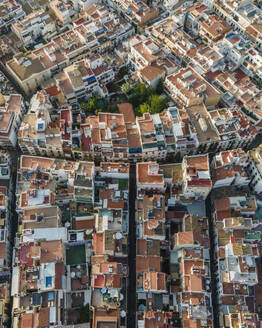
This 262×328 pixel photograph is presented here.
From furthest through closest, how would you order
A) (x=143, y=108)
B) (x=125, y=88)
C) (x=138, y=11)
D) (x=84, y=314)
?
(x=138, y=11)
(x=125, y=88)
(x=143, y=108)
(x=84, y=314)

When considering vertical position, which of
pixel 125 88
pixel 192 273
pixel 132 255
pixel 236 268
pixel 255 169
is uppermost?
pixel 125 88

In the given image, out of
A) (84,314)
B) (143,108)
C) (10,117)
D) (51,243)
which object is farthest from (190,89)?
(84,314)

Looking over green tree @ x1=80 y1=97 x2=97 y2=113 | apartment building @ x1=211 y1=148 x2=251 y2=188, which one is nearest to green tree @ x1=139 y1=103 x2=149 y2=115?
green tree @ x1=80 y1=97 x2=97 y2=113

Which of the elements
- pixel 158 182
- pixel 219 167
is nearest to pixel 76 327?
pixel 158 182

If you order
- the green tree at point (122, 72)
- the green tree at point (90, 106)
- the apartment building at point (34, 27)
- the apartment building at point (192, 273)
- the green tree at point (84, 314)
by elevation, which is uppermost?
the apartment building at point (34, 27)

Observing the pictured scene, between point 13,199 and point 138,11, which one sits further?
point 138,11

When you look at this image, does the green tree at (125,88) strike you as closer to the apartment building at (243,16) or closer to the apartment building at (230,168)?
the apartment building at (230,168)

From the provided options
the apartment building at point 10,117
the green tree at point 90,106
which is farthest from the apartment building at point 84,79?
the apartment building at point 10,117

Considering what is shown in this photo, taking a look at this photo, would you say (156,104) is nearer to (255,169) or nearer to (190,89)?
(190,89)

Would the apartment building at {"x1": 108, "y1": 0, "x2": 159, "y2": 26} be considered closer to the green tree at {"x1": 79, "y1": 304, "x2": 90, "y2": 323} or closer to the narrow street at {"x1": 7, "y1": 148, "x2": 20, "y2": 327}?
the narrow street at {"x1": 7, "y1": 148, "x2": 20, "y2": 327}
